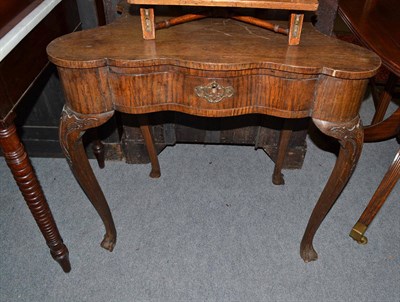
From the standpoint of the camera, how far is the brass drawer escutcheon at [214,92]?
37.9 inches

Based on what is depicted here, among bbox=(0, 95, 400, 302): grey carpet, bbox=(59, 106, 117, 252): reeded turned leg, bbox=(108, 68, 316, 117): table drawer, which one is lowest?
bbox=(0, 95, 400, 302): grey carpet

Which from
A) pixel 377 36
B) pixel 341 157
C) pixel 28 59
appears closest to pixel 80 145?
pixel 28 59

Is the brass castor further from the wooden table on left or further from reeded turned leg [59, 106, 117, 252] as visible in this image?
the wooden table on left

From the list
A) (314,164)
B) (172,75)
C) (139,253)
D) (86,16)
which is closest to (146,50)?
(172,75)

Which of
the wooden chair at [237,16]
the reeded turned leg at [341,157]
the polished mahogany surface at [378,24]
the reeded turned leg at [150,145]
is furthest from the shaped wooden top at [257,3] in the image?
the reeded turned leg at [150,145]

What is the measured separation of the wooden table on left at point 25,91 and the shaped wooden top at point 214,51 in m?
0.11

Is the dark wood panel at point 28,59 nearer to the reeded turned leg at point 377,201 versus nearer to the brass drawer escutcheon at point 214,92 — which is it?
the brass drawer escutcheon at point 214,92

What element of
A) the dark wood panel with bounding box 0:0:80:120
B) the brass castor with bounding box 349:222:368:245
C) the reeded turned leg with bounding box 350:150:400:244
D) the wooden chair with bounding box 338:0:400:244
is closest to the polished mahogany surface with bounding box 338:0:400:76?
the wooden chair with bounding box 338:0:400:244

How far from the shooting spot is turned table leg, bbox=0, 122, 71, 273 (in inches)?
38.3

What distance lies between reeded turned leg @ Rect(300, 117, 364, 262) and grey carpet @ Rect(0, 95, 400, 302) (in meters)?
0.23

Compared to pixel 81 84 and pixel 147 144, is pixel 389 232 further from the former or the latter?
pixel 81 84

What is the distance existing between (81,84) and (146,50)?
7.7 inches

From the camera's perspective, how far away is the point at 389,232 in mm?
1552

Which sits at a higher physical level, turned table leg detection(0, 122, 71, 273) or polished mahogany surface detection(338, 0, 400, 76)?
polished mahogany surface detection(338, 0, 400, 76)
